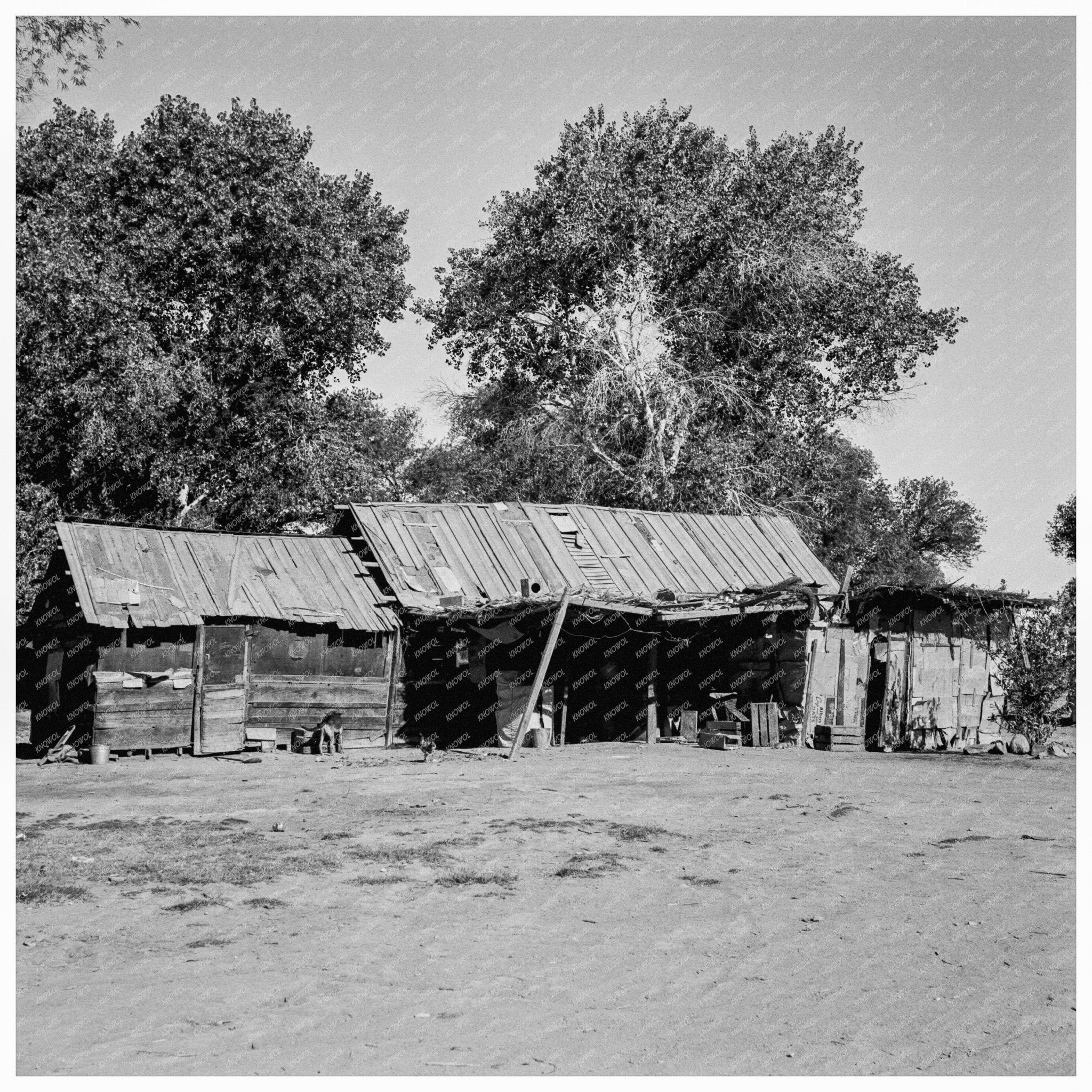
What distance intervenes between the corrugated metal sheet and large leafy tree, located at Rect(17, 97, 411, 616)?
20.2ft

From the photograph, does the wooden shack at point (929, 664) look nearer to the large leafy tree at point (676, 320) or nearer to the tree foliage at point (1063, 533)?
the large leafy tree at point (676, 320)

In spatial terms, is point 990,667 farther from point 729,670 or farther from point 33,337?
point 33,337

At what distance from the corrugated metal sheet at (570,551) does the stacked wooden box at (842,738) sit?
3.02 m

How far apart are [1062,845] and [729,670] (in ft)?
38.4

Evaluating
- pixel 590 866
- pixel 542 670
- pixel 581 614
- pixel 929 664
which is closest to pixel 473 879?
pixel 590 866

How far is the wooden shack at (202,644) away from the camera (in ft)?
61.1

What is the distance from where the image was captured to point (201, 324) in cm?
2842

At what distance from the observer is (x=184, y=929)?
26.6ft

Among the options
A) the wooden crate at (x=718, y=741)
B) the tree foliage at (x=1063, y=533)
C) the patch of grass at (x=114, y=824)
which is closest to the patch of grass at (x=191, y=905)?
the patch of grass at (x=114, y=824)

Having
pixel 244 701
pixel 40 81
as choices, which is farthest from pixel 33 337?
pixel 244 701

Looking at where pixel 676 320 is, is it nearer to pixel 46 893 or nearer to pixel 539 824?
pixel 539 824

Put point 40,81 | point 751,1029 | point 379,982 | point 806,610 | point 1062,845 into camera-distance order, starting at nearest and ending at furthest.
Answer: point 751,1029
point 379,982
point 1062,845
point 40,81
point 806,610

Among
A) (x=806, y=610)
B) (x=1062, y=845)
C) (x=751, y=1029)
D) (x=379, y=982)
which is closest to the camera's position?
(x=751, y=1029)

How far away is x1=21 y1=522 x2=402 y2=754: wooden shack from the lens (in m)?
18.6
